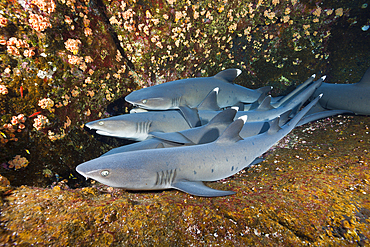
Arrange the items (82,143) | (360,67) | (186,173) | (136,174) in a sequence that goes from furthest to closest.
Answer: (360,67)
(82,143)
(186,173)
(136,174)

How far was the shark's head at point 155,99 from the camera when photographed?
270 cm

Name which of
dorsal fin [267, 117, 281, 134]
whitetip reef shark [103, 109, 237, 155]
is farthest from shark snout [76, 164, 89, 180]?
dorsal fin [267, 117, 281, 134]

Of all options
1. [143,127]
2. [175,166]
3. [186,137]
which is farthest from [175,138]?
[143,127]

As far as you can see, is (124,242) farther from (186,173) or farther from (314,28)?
(314,28)

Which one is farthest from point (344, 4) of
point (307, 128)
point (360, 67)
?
point (307, 128)

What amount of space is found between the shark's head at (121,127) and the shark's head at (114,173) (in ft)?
2.99

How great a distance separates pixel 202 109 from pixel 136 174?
5.31 feet

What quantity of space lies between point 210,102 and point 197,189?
62.5 inches

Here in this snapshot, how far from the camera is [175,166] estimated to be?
5.37 ft

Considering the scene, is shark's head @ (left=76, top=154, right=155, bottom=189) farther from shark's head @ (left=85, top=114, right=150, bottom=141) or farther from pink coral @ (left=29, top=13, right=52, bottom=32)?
pink coral @ (left=29, top=13, right=52, bottom=32)

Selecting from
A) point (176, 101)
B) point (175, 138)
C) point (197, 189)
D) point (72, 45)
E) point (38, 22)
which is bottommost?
point (197, 189)

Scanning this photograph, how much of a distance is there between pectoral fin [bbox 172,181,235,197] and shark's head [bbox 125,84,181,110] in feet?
4.76

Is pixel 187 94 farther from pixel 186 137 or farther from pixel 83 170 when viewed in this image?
pixel 83 170

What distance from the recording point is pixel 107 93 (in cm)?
283
